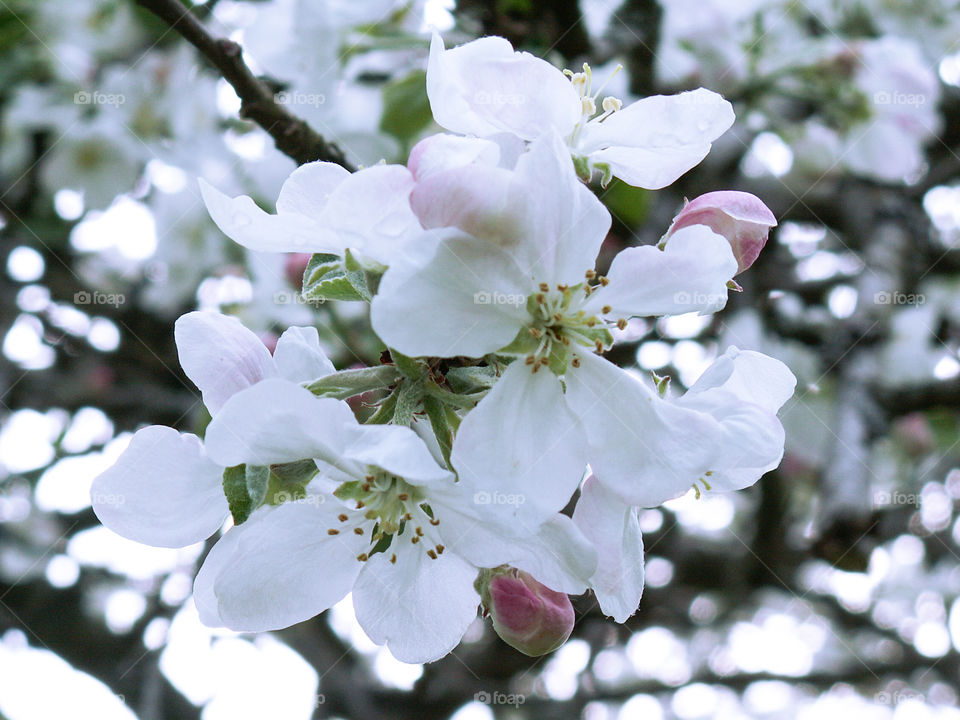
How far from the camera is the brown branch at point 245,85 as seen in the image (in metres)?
1.08

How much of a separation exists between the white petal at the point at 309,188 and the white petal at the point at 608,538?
1.14ft

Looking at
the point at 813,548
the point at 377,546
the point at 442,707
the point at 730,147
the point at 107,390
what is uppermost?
the point at 377,546

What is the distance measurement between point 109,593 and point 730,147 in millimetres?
2139

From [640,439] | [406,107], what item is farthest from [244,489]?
[406,107]

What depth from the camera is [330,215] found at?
700 millimetres

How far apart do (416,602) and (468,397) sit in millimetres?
214

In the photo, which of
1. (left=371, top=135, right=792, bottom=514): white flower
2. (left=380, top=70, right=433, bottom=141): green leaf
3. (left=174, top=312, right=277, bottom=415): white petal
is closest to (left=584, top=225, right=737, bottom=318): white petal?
(left=371, top=135, right=792, bottom=514): white flower

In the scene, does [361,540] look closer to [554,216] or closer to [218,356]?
[218,356]

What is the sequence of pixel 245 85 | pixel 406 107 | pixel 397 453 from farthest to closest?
1. pixel 406 107
2. pixel 245 85
3. pixel 397 453

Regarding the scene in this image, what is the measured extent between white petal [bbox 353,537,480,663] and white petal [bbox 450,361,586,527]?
6.9 inches

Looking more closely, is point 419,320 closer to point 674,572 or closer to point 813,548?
point 813,548

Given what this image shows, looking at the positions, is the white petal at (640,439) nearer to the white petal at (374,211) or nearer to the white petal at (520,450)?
the white petal at (520,450)

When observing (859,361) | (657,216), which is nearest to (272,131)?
(657,216)

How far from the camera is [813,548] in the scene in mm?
1699
